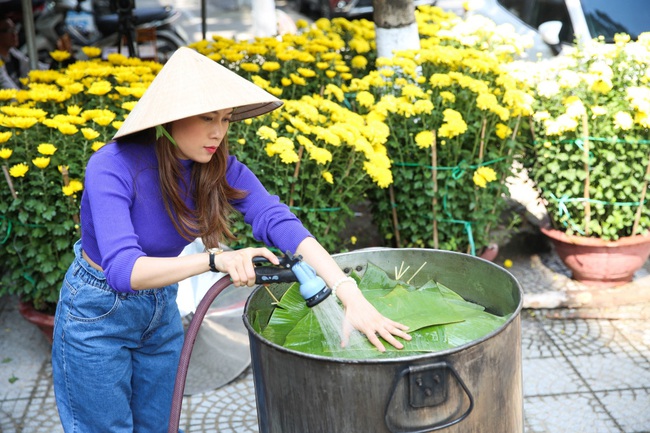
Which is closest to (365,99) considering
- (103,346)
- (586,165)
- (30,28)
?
(586,165)

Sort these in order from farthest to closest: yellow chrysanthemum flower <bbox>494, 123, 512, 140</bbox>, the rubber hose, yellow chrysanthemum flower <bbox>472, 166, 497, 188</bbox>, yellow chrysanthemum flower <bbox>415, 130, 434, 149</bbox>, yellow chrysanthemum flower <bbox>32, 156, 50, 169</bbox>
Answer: yellow chrysanthemum flower <bbox>494, 123, 512, 140</bbox> → yellow chrysanthemum flower <bbox>472, 166, 497, 188</bbox> → yellow chrysanthemum flower <bbox>415, 130, 434, 149</bbox> → yellow chrysanthemum flower <bbox>32, 156, 50, 169</bbox> → the rubber hose

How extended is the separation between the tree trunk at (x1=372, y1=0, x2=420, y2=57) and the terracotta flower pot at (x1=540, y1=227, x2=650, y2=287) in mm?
1418

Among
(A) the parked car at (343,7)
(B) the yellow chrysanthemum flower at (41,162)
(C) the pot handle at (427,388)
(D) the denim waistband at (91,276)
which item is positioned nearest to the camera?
(C) the pot handle at (427,388)

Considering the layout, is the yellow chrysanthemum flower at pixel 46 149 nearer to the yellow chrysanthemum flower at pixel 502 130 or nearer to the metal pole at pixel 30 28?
the metal pole at pixel 30 28

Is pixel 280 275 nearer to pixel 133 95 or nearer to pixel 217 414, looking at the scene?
pixel 217 414

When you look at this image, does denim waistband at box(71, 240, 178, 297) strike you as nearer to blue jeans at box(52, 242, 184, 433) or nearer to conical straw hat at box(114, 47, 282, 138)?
blue jeans at box(52, 242, 184, 433)

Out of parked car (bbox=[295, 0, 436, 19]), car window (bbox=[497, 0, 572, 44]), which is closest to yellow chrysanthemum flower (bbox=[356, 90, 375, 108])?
car window (bbox=[497, 0, 572, 44])

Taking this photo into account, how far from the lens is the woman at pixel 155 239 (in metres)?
1.80

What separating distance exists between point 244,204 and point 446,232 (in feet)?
6.82

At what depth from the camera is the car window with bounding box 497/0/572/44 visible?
235 inches

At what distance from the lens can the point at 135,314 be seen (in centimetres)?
217

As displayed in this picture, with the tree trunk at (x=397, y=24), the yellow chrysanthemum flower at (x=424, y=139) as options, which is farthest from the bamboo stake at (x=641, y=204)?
the tree trunk at (x=397, y=24)

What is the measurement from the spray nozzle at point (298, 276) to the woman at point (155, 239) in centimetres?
4

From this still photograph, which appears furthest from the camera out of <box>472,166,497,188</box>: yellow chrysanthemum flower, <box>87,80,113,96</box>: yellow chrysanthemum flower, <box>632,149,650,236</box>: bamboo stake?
<box>632,149,650,236</box>: bamboo stake
